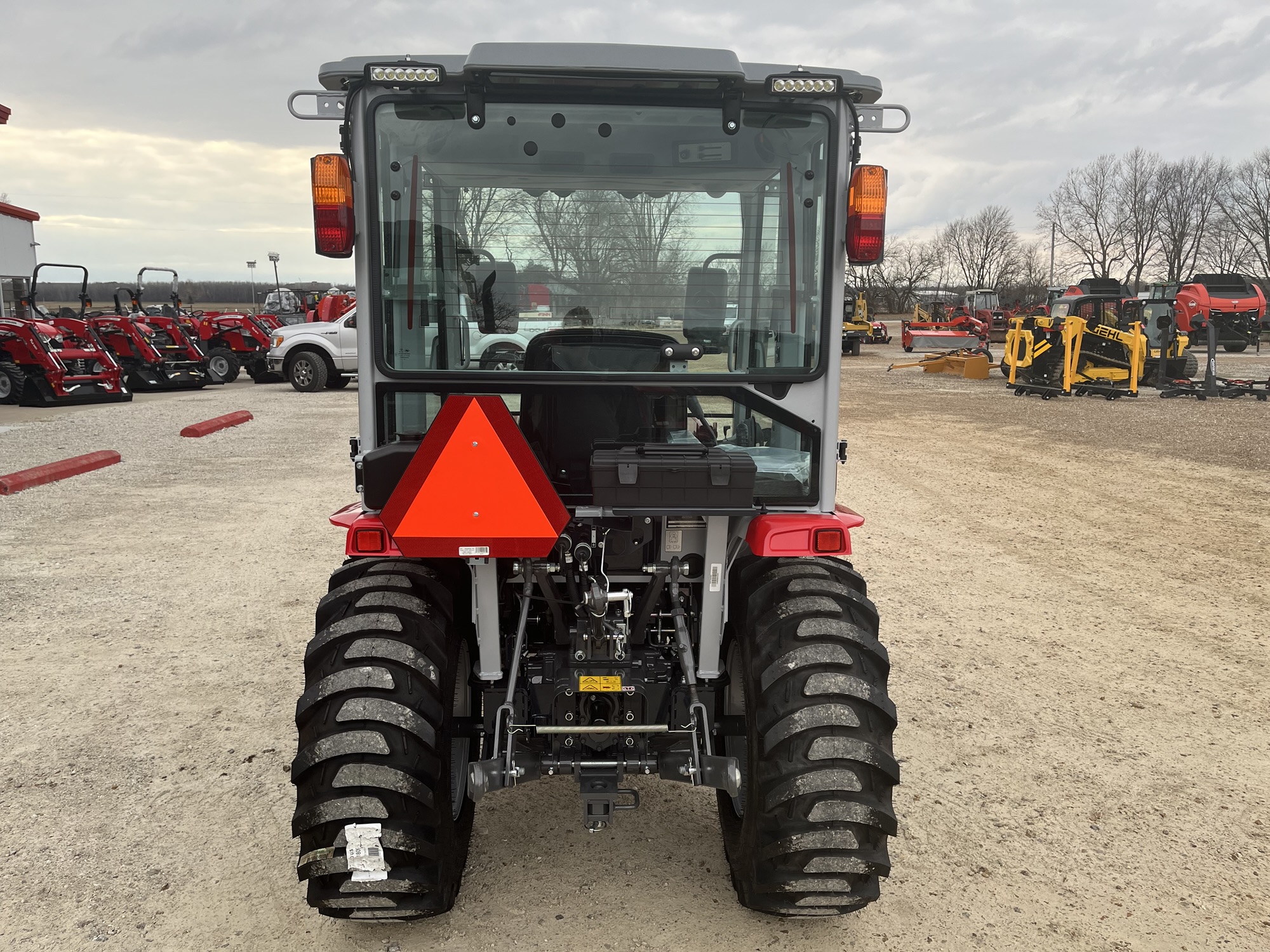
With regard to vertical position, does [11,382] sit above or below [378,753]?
above

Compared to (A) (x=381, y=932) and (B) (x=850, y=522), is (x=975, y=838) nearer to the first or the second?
(B) (x=850, y=522)

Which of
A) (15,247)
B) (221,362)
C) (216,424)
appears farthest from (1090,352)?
(15,247)

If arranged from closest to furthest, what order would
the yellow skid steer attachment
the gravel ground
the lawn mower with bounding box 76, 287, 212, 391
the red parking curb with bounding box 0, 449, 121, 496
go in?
the gravel ground < the red parking curb with bounding box 0, 449, 121, 496 < the lawn mower with bounding box 76, 287, 212, 391 < the yellow skid steer attachment

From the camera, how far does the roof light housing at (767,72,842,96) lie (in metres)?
2.66

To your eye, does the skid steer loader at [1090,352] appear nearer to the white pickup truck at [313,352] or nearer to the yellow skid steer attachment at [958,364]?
the yellow skid steer attachment at [958,364]

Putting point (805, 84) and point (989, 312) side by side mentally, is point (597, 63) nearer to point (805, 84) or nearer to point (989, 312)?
point (805, 84)

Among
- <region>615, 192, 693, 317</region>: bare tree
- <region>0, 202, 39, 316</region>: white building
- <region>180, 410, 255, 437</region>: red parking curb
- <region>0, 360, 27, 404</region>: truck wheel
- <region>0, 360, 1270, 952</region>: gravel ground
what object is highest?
<region>0, 202, 39, 316</region>: white building

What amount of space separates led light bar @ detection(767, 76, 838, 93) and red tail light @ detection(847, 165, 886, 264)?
0.24m

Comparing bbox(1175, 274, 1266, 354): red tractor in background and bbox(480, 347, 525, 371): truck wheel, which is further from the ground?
bbox(1175, 274, 1266, 354): red tractor in background

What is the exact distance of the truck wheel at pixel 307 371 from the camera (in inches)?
800

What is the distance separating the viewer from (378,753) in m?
2.53

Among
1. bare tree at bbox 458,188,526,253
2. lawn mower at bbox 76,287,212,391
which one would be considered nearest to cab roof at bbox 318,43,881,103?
bare tree at bbox 458,188,526,253

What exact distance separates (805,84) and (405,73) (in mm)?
1113

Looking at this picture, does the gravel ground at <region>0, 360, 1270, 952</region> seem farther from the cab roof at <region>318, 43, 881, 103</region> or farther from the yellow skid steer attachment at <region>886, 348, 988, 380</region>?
the yellow skid steer attachment at <region>886, 348, 988, 380</region>
